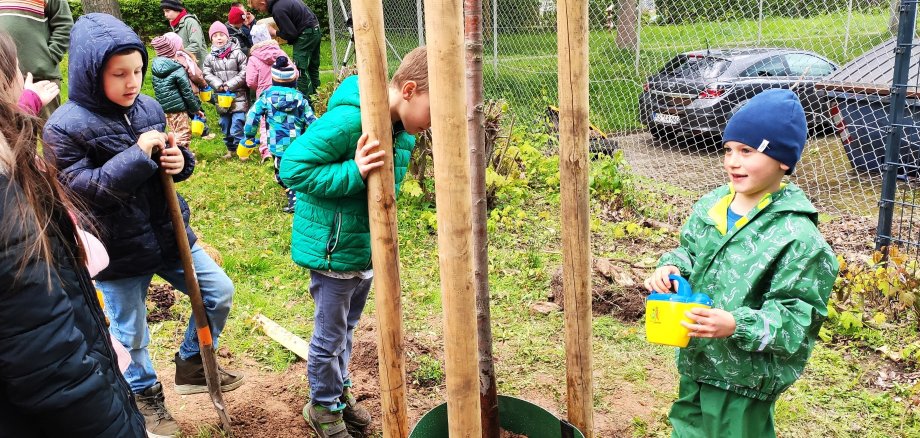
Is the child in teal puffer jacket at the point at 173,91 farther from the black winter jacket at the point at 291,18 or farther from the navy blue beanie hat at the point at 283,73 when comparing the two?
the black winter jacket at the point at 291,18

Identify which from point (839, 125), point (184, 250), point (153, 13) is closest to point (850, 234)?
point (839, 125)

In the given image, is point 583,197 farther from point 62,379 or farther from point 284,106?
point 284,106

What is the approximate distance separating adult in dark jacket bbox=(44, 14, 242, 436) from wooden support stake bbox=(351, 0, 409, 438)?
960mm

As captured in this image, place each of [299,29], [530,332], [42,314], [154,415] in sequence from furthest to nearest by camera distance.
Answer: [299,29] → [530,332] → [154,415] → [42,314]

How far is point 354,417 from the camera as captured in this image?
3.04 meters

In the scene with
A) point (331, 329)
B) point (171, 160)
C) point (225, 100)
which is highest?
point (225, 100)

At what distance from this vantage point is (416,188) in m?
5.88

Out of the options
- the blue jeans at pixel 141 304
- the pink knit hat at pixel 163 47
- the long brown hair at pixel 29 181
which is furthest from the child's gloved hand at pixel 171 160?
the pink knit hat at pixel 163 47

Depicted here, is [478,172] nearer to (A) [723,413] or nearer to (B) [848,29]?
(A) [723,413]

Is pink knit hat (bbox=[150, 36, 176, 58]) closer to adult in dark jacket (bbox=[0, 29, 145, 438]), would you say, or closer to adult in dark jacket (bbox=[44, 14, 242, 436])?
adult in dark jacket (bbox=[44, 14, 242, 436])

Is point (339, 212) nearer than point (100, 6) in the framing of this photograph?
Yes

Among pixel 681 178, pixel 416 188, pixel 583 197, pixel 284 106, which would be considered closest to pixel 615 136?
pixel 681 178

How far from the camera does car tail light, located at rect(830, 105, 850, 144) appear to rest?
6064mm

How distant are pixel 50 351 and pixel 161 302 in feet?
10.9
